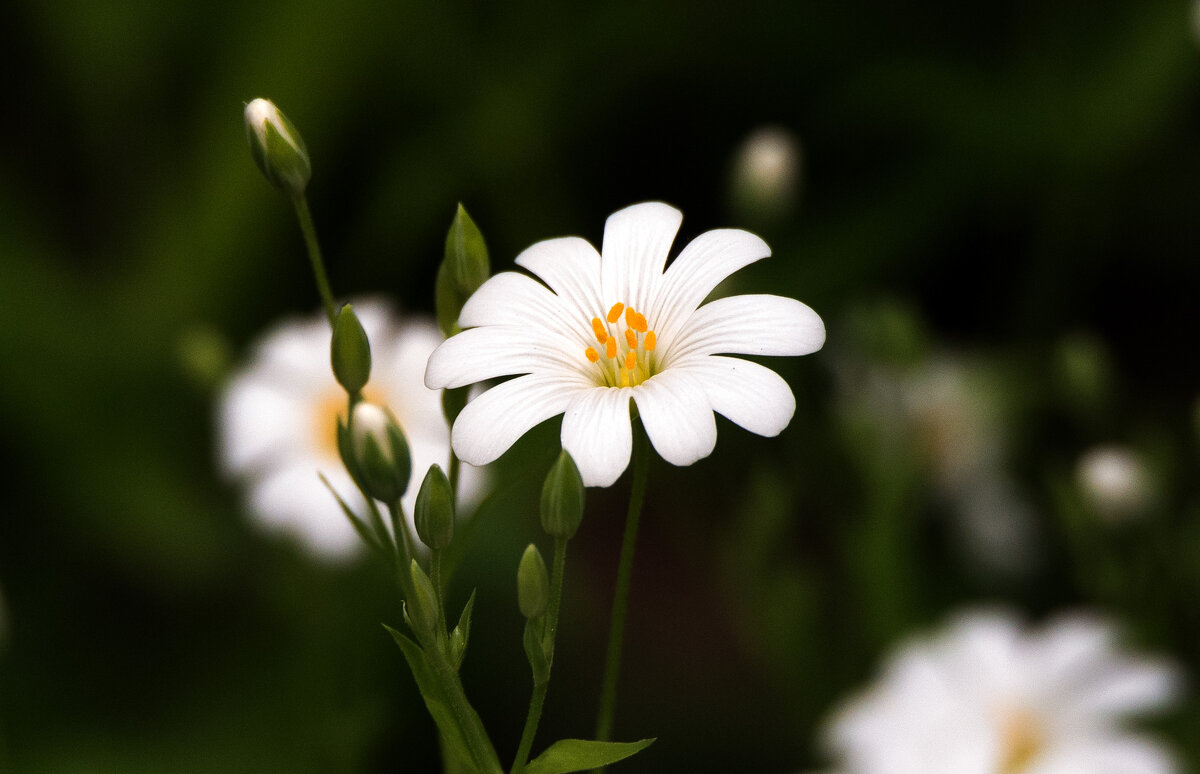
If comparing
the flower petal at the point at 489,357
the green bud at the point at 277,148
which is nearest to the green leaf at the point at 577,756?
the flower petal at the point at 489,357

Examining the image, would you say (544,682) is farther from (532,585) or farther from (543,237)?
(543,237)

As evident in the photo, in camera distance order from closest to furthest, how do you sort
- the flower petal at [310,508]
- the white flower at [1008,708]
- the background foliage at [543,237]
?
the white flower at [1008,708]
the flower petal at [310,508]
the background foliage at [543,237]

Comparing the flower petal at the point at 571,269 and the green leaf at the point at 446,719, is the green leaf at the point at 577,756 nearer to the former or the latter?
the green leaf at the point at 446,719

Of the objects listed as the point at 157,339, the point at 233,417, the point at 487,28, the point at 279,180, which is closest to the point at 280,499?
the point at 233,417

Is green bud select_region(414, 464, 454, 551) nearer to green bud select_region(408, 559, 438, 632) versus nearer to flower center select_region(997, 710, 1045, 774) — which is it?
green bud select_region(408, 559, 438, 632)

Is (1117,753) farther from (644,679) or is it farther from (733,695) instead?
(644,679)

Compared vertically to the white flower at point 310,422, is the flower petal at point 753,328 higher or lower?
lower

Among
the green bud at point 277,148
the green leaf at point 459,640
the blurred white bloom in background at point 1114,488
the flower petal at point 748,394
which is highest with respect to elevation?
the blurred white bloom in background at point 1114,488
